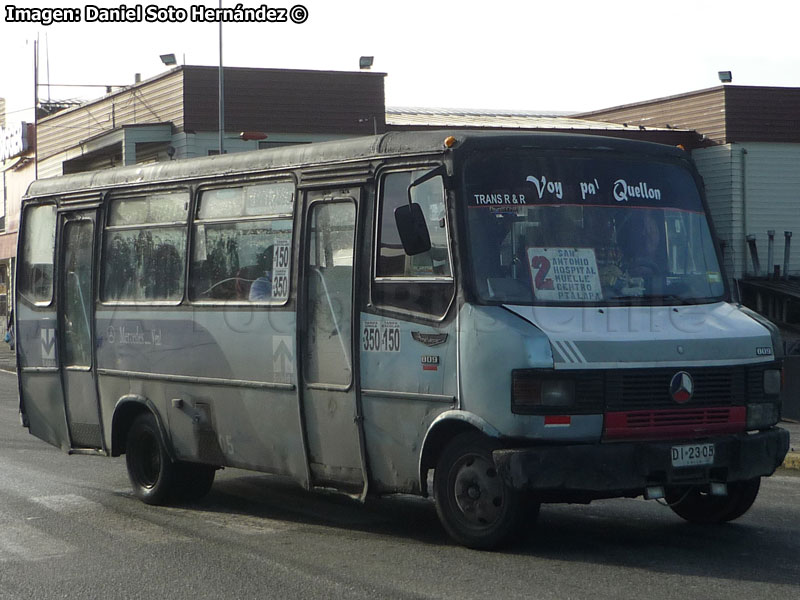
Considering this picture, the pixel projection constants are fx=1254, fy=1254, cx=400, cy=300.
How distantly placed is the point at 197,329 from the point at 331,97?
23427mm

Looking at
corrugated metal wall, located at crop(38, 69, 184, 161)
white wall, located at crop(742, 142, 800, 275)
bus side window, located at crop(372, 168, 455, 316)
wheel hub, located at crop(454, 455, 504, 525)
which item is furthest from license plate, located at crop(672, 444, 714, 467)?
white wall, located at crop(742, 142, 800, 275)

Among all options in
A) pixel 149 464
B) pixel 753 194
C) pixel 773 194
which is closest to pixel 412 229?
pixel 149 464

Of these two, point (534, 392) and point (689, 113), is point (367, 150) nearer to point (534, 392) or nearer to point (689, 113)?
point (534, 392)

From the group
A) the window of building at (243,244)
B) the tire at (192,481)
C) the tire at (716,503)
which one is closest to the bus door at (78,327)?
the tire at (192,481)

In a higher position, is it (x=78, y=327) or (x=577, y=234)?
(x=577, y=234)

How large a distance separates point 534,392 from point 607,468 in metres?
0.61

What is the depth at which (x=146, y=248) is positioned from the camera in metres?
10.3

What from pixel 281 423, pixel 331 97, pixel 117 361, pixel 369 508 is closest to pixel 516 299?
pixel 281 423

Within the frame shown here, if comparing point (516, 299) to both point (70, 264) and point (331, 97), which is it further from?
point (331, 97)

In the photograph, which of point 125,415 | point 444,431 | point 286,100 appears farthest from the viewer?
point 286,100

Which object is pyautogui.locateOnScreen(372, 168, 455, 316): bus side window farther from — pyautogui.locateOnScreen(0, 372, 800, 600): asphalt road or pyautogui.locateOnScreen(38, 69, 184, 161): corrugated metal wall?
pyautogui.locateOnScreen(38, 69, 184, 161): corrugated metal wall

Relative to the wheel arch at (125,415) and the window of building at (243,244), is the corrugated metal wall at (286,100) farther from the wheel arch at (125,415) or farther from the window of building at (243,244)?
the window of building at (243,244)

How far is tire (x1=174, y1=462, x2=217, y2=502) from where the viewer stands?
10109mm

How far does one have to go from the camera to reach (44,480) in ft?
36.9
